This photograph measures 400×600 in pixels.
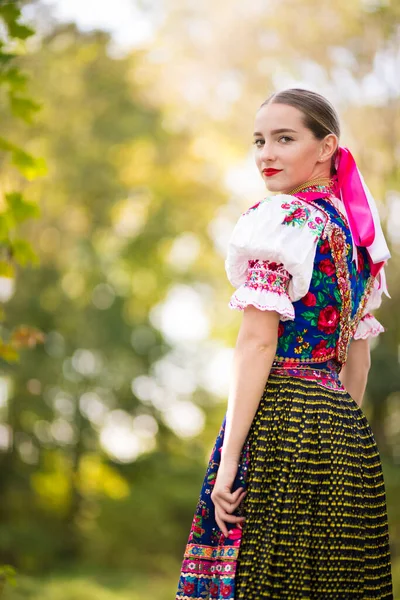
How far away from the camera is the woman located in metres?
1.48

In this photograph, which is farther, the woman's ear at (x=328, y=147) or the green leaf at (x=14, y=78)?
the green leaf at (x=14, y=78)

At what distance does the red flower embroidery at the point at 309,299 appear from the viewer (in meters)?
1.56

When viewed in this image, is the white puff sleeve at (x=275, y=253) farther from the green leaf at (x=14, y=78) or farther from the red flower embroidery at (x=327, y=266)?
the green leaf at (x=14, y=78)

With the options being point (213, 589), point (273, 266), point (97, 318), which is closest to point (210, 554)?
point (213, 589)

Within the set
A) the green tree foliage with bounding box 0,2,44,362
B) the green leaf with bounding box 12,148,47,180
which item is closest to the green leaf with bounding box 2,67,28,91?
the green tree foliage with bounding box 0,2,44,362

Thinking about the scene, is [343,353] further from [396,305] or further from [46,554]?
[46,554]

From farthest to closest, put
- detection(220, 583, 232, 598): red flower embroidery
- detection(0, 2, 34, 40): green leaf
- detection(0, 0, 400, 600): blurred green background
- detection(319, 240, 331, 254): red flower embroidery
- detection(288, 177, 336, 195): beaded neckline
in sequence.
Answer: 1. detection(0, 0, 400, 600): blurred green background
2. detection(0, 2, 34, 40): green leaf
3. detection(288, 177, 336, 195): beaded neckline
4. detection(319, 240, 331, 254): red flower embroidery
5. detection(220, 583, 232, 598): red flower embroidery

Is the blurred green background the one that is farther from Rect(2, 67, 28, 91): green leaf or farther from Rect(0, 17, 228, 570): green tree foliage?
Rect(2, 67, 28, 91): green leaf

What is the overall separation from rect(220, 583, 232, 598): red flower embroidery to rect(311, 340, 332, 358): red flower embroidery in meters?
0.51

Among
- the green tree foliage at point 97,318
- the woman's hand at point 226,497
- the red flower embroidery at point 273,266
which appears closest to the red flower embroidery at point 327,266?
the red flower embroidery at point 273,266

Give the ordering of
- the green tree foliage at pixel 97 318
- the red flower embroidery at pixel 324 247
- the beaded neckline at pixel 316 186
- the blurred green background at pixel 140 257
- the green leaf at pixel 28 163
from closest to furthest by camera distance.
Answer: the red flower embroidery at pixel 324 247, the beaded neckline at pixel 316 186, the green leaf at pixel 28 163, the blurred green background at pixel 140 257, the green tree foliage at pixel 97 318

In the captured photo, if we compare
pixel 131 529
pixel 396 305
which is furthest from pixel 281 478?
pixel 131 529

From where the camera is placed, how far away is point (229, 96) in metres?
8.55

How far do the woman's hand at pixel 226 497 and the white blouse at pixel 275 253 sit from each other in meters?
0.33
